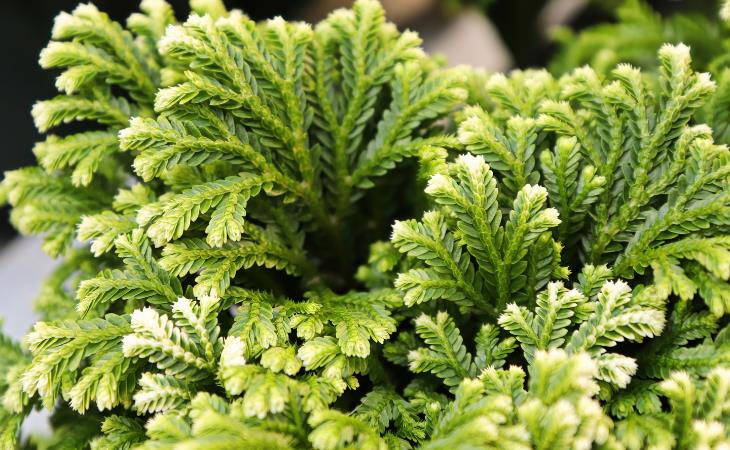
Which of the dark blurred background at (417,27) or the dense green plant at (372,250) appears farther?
the dark blurred background at (417,27)

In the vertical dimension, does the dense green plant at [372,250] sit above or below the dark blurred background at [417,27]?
below

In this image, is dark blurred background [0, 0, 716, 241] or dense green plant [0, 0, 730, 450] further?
dark blurred background [0, 0, 716, 241]

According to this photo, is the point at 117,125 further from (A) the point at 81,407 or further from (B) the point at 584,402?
(B) the point at 584,402

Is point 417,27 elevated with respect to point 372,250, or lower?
elevated

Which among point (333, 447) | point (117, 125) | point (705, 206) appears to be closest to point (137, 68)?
point (117, 125)

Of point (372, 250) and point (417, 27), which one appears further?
point (417, 27)
